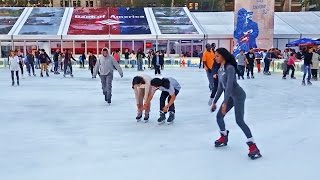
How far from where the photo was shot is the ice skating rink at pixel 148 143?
4.19 metres

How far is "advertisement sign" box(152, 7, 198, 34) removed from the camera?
30203 mm

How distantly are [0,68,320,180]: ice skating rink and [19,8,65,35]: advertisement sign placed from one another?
2127 cm

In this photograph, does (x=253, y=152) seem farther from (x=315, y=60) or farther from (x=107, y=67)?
(x=315, y=60)

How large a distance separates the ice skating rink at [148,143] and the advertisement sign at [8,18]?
879 inches

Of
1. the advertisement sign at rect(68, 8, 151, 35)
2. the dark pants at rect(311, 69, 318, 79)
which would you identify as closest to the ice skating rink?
the dark pants at rect(311, 69, 318, 79)

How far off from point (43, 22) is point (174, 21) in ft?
30.0

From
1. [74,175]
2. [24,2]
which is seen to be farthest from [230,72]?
[24,2]

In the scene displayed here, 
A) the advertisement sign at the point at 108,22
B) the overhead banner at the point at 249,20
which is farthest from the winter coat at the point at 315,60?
the advertisement sign at the point at 108,22

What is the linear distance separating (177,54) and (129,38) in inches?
139

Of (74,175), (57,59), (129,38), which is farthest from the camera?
(129,38)

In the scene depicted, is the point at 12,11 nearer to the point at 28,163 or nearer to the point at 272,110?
the point at 272,110

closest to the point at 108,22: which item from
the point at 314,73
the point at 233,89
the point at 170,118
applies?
the point at 314,73

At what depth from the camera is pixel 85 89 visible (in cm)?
1233

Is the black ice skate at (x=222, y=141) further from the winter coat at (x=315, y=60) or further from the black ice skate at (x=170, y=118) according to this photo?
the winter coat at (x=315, y=60)
